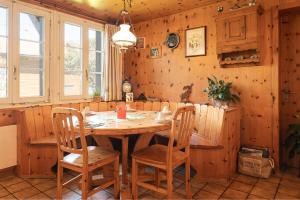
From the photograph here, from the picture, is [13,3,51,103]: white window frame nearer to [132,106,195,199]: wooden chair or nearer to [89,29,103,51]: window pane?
[89,29,103,51]: window pane

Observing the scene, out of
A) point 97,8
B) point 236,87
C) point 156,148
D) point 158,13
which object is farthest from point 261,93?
point 97,8

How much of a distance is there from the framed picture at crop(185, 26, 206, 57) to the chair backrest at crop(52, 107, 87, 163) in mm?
2324

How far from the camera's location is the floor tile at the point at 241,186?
2438 mm

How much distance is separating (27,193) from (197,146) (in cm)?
194

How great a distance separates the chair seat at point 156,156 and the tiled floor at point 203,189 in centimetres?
45

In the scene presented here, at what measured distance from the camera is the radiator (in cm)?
276

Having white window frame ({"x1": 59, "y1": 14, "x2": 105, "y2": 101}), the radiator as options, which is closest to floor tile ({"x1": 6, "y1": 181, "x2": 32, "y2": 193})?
the radiator

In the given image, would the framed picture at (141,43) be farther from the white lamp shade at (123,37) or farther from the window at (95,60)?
the white lamp shade at (123,37)

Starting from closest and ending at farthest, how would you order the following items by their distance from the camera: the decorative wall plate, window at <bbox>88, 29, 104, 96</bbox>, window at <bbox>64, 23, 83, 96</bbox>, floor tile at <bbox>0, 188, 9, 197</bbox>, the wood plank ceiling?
floor tile at <bbox>0, 188, 9, 197</bbox> < the wood plank ceiling < window at <bbox>64, 23, 83, 96</bbox> < the decorative wall plate < window at <bbox>88, 29, 104, 96</bbox>

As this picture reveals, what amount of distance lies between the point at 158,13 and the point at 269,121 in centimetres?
247

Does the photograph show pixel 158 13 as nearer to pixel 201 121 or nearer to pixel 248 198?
pixel 201 121

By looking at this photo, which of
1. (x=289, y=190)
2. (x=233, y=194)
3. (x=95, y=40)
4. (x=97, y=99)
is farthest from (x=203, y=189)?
(x=95, y=40)

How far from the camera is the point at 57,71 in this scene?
347cm

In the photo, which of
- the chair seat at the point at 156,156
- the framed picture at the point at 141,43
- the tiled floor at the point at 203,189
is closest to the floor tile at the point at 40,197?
the tiled floor at the point at 203,189
